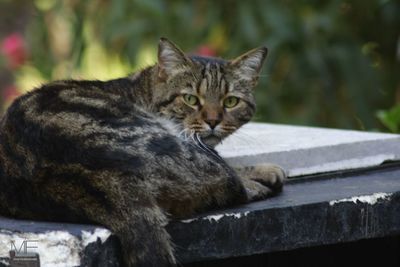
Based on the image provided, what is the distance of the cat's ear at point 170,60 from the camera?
354 cm

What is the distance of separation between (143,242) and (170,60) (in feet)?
4.21

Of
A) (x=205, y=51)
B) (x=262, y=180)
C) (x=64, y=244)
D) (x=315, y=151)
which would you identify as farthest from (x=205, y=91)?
(x=205, y=51)

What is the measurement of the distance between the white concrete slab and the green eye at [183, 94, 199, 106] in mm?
174

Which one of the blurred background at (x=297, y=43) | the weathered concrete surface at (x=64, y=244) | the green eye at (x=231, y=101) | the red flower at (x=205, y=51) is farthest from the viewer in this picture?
the blurred background at (x=297, y=43)

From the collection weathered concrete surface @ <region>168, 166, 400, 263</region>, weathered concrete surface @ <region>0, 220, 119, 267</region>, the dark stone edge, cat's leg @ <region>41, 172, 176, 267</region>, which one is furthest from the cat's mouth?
weathered concrete surface @ <region>0, 220, 119, 267</region>

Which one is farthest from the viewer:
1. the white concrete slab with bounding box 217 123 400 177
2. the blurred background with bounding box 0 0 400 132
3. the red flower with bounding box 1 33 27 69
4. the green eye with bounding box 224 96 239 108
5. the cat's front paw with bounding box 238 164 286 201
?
the red flower with bounding box 1 33 27 69

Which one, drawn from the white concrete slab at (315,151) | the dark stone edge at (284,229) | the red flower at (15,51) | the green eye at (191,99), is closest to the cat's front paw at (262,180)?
the white concrete slab at (315,151)

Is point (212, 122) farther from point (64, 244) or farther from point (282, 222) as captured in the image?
point (64, 244)

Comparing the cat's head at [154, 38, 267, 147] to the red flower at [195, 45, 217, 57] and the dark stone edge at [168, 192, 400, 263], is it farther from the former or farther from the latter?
the red flower at [195, 45, 217, 57]

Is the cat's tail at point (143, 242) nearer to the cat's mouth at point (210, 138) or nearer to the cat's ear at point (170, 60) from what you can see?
the cat's mouth at point (210, 138)

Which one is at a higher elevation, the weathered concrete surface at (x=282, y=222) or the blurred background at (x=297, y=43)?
the blurred background at (x=297, y=43)

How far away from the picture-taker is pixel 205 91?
11.5 feet

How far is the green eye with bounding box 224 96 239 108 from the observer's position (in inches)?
140

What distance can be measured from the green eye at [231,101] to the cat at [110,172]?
1.47 ft
